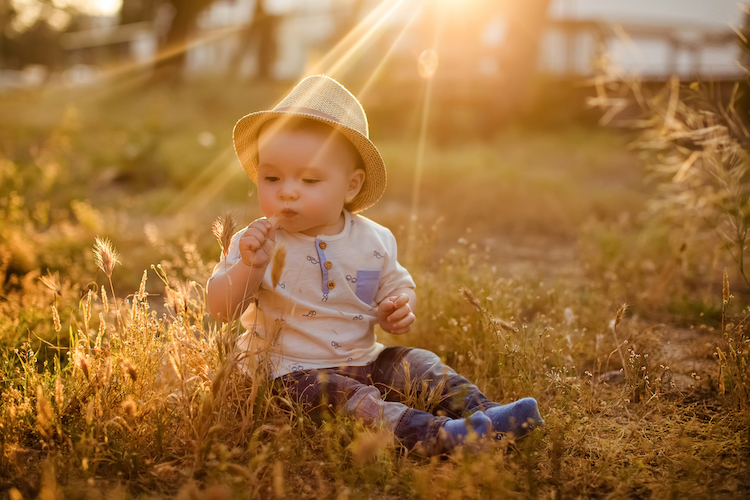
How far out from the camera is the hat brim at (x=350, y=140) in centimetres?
213

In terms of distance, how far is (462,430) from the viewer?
1.85 m

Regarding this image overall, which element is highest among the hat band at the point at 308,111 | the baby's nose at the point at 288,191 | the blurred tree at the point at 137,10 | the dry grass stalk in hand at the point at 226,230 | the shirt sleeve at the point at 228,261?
the blurred tree at the point at 137,10

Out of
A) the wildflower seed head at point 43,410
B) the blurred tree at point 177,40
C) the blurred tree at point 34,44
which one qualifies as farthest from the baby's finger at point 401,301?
the blurred tree at point 34,44

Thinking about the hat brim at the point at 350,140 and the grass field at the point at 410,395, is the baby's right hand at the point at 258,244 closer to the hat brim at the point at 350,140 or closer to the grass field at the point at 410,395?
the grass field at the point at 410,395

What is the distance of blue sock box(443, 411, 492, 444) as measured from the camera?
183 centimetres

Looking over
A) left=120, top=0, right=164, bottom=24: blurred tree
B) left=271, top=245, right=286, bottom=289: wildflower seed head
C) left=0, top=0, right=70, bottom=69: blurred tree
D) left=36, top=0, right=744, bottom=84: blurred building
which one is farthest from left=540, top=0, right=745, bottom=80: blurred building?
left=0, top=0, right=70, bottom=69: blurred tree

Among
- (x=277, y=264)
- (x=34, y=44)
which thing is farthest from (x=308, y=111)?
(x=34, y=44)

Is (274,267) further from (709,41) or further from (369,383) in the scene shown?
(709,41)

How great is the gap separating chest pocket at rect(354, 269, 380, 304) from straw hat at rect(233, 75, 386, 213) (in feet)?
1.10

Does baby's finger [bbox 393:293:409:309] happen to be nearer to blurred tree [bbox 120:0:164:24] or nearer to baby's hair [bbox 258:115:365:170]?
baby's hair [bbox 258:115:365:170]

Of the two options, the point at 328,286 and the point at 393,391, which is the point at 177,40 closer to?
the point at 328,286

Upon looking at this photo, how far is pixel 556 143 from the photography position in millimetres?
10266

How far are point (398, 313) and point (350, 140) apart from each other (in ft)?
2.25

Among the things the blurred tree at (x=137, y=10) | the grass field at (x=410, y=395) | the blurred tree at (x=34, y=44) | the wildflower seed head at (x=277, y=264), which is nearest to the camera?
the wildflower seed head at (x=277, y=264)
